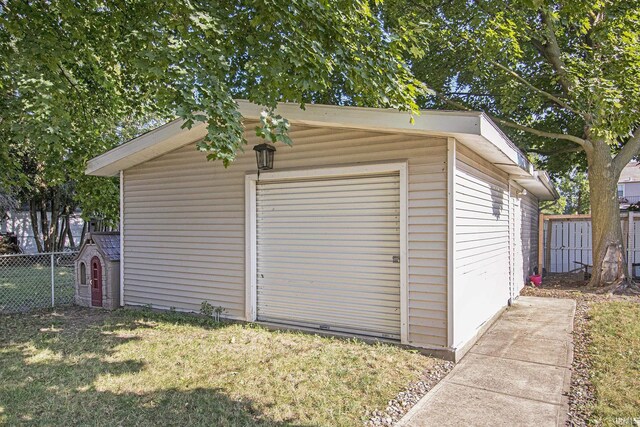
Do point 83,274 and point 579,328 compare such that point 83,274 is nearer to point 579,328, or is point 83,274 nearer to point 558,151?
point 579,328

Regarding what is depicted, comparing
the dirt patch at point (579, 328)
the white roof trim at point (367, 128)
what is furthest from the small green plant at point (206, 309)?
the dirt patch at point (579, 328)

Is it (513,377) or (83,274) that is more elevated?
(83,274)


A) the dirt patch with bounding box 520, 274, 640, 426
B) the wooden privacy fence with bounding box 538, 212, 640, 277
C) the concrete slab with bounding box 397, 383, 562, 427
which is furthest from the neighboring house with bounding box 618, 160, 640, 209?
the concrete slab with bounding box 397, 383, 562, 427

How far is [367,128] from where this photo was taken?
15.5ft

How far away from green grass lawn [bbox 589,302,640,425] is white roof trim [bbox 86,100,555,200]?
253cm

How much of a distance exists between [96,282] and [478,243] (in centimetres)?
653

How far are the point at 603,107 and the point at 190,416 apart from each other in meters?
7.67

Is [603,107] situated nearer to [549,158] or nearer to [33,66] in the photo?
[549,158]

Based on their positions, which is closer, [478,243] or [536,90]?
[478,243]

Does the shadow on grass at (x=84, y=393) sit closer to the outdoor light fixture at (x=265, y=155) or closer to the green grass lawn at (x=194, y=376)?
the green grass lawn at (x=194, y=376)

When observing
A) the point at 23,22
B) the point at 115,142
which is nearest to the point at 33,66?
the point at 23,22

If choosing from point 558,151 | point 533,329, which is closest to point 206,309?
point 533,329

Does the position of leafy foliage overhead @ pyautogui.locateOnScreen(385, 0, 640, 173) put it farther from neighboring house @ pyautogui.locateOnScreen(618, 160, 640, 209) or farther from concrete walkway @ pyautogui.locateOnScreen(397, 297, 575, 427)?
neighboring house @ pyautogui.locateOnScreen(618, 160, 640, 209)

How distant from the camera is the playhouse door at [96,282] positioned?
23.5 feet
